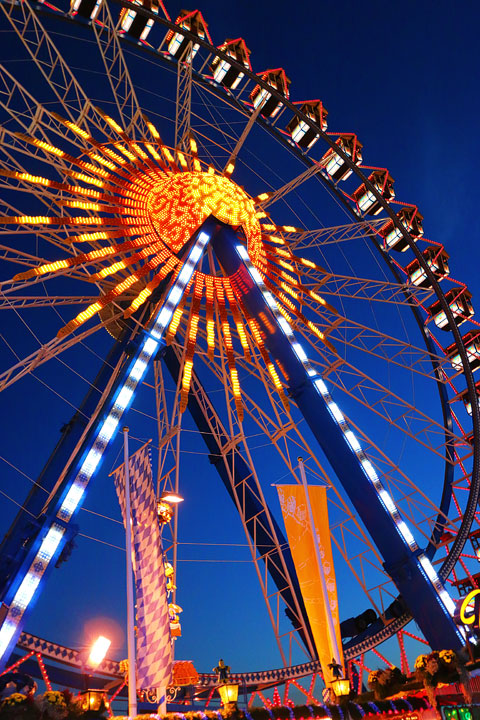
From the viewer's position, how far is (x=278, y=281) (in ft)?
52.9


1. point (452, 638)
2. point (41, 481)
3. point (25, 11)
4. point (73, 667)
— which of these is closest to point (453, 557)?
point (452, 638)

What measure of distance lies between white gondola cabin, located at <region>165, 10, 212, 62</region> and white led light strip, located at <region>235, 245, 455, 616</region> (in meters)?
6.77

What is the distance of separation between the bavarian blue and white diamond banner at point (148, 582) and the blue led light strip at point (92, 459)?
1515mm

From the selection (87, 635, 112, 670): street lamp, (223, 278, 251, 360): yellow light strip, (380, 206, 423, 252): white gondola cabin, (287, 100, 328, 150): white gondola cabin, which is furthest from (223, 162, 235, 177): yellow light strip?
(87, 635, 112, 670): street lamp

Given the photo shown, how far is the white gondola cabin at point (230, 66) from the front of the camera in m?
17.1

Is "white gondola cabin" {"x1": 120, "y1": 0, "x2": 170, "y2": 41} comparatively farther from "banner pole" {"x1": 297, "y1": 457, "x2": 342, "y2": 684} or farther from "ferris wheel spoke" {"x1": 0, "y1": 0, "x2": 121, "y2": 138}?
"banner pole" {"x1": 297, "y1": 457, "x2": 342, "y2": 684}

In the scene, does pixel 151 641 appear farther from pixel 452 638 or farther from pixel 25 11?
pixel 25 11

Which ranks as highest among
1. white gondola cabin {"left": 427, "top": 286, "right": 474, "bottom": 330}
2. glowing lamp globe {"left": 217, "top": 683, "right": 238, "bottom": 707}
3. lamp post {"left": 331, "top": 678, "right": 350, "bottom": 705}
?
white gondola cabin {"left": 427, "top": 286, "right": 474, "bottom": 330}

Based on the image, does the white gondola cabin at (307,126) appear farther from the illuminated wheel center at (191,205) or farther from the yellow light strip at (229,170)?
the illuminated wheel center at (191,205)

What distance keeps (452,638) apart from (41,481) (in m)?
10.1

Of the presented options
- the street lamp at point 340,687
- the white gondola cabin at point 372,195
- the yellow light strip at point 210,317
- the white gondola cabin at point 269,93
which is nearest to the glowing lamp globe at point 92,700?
the street lamp at point 340,687

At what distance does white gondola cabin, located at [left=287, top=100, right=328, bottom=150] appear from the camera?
19.0 m

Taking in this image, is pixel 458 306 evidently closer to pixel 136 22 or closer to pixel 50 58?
pixel 136 22

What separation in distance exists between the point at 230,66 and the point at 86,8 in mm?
4616
